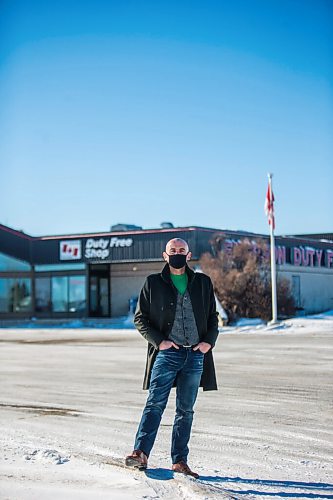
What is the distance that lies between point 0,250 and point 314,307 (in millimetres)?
19856

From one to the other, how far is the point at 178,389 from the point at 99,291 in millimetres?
39906

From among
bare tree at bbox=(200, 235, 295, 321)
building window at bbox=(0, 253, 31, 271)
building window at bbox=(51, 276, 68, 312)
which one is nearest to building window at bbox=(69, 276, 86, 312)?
building window at bbox=(51, 276, 68, 312)

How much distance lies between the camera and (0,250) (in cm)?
4581

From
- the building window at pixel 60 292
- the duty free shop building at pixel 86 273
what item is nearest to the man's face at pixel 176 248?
the duty free shop building at pixel 86 273

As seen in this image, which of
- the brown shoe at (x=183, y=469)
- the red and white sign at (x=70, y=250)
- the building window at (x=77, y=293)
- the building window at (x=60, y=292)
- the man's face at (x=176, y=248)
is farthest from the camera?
the building window at (x=60, y=292)

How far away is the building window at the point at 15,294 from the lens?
46.2 m

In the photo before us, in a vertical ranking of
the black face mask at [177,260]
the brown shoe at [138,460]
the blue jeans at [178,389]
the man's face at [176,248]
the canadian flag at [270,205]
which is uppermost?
the canadian flag at [270,205]

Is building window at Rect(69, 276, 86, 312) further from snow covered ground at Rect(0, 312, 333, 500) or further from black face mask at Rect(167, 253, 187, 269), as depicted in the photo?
black face mask at Rect(167, 253, 187, 269)

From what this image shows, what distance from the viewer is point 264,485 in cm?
588

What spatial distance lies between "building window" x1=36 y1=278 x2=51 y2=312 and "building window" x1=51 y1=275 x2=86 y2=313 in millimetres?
313

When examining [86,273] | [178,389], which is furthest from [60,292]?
[178,389]

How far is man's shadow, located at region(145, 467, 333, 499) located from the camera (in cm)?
558

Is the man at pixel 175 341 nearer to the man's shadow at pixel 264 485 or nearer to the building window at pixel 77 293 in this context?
the man's shadow at pixel 264 485

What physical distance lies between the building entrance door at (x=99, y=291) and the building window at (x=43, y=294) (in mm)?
2684
